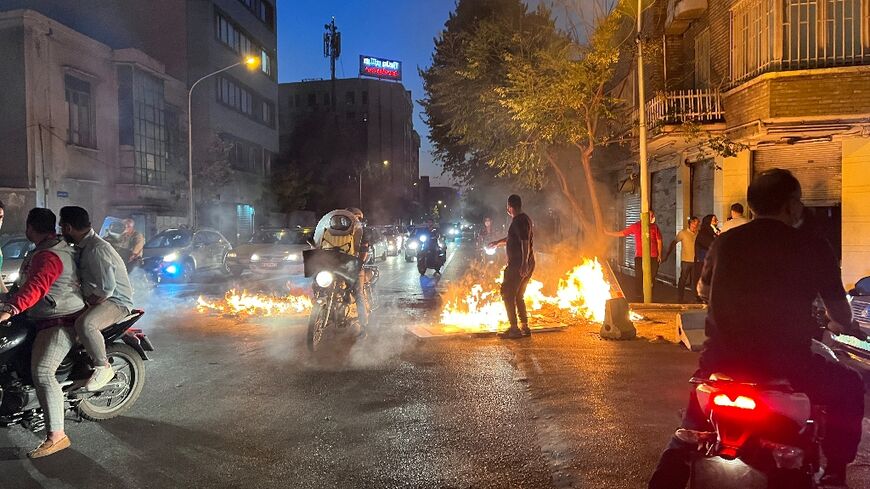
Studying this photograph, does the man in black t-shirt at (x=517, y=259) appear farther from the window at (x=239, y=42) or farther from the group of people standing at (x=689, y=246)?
the window at (x=239, y=42)

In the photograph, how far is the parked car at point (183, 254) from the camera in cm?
1689

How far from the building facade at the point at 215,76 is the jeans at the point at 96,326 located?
82.1ft

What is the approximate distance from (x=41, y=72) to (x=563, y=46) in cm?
1906

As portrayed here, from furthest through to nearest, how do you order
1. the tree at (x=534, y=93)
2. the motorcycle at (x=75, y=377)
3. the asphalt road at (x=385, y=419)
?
the tree at (x=534, y=93) → the motorcycle at (x=75, y=377) → the asphalt road at (x=385, y=419)

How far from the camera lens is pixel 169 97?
3123 centimetres

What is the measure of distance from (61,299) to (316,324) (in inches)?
147

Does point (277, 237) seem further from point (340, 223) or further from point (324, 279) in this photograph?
point (324, 279)

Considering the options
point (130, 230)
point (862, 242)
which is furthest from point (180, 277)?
point (862, 242)

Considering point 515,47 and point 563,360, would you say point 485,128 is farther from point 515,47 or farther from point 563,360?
point 563,360

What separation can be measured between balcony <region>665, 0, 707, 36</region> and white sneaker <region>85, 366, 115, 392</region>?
586 inches

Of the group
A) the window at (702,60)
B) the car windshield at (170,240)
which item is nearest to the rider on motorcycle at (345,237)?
the car windshield at (170,240)

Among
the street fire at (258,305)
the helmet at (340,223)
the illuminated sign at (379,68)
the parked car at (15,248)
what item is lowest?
the street fire at (258,305)

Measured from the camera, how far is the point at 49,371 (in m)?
4.50

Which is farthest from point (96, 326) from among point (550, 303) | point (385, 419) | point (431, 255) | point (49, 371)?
point (431, 255)
